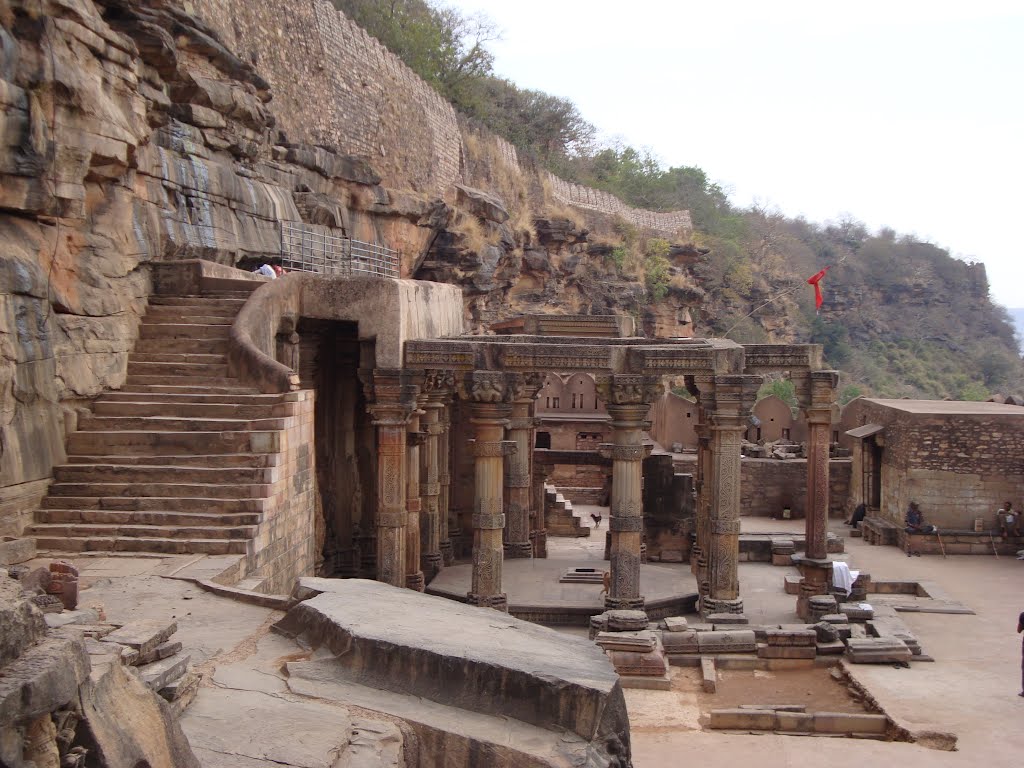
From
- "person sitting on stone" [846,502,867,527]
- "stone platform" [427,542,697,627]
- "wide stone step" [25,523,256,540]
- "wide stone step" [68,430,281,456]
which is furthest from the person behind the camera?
"person sitting on stone" [846,502,867,527]

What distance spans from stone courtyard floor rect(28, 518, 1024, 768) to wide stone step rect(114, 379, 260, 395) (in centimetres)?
283

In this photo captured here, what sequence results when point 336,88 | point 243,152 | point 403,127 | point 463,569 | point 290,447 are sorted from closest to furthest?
point 290,447, point 463,569, point 243,152, point 336,88, point 403,127

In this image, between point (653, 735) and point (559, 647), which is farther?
point (653, 735)

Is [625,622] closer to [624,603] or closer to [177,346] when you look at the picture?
[624,603]

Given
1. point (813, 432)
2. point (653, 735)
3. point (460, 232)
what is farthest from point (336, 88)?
point (653, 735)

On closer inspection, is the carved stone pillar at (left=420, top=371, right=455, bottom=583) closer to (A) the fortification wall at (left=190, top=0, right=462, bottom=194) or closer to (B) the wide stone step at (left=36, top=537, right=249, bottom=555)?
(B) the wide stone step at (left=36, top=537, right=249, bottom=555)

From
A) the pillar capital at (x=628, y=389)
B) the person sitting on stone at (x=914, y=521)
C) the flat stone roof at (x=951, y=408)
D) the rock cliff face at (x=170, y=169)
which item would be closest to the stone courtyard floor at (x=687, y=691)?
the rock cliff face at (x=170, y=169)

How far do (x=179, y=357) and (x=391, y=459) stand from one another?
3238 millimetres

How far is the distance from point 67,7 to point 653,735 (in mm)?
10979

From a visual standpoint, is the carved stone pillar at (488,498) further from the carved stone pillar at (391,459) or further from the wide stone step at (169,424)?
the wide stone step at (169,424)

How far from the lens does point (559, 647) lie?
7.30 meters

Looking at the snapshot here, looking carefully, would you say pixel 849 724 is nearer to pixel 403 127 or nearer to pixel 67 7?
pixel 67 7

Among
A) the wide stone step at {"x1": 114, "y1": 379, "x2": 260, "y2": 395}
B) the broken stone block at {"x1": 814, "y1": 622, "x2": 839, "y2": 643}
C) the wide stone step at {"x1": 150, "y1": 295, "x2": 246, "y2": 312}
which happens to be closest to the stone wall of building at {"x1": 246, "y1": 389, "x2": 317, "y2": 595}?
the wide stone step at {"x1": 114, "y1": 379, "x2": 260, "y2": 395}

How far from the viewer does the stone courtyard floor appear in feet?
19.4
